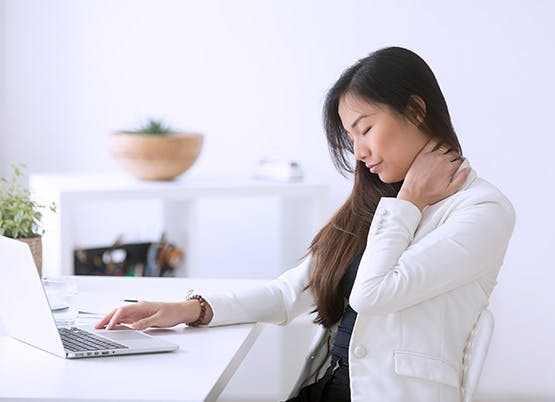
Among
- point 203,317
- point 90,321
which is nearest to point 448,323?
point 203,317

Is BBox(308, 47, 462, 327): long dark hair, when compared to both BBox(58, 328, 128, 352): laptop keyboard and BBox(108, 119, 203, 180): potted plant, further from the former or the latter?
BBox(108, 119, 203, 180): potted plant

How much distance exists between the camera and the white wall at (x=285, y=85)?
3.82 meters

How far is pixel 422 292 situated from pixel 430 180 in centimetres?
24

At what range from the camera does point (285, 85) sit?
405cm

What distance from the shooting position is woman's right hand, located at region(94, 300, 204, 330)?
6.16 ft

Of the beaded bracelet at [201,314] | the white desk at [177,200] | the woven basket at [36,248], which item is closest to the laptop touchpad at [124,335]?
the beaded bracelet at [201,314]

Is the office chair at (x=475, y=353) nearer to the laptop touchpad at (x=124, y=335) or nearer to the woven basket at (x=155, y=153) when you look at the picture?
the laptop touchpad at (x=124, y=335)

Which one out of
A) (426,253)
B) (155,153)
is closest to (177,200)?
(155,153)

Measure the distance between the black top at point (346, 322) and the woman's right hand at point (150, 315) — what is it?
0.96ft

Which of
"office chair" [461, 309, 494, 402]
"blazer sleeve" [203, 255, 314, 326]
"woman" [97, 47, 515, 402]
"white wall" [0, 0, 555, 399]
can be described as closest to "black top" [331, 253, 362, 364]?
"woman" [97, 47, 515, 402]

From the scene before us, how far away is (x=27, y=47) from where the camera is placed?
4070 mm

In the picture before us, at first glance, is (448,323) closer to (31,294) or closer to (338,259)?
(338,259)

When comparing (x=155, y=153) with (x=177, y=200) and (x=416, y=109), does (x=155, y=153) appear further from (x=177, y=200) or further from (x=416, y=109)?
(x=416, y=109)

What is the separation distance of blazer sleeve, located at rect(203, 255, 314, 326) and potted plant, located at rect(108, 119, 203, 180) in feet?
4.66
